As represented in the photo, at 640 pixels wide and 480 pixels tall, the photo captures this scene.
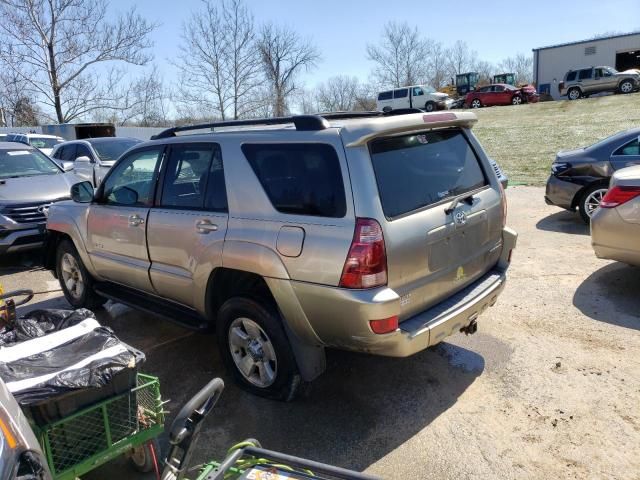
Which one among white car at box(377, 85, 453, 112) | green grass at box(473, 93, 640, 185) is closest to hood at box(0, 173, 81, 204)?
green grass at box(473, 93, 640, 185)

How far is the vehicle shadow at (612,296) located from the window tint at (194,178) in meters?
3.55

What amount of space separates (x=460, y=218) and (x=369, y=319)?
1011mm

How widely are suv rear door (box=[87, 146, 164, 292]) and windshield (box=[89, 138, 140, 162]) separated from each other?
7326 mm

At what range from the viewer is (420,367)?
408cm

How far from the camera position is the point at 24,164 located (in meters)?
8.86

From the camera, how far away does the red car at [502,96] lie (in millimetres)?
36312

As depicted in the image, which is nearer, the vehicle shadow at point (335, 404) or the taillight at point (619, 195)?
the vehicle shadow at point (335, 404)

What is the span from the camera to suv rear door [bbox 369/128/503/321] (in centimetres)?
310

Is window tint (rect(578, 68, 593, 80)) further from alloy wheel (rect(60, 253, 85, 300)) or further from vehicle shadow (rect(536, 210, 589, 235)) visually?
alloy wheel (rect(60, 253, 85, 300))

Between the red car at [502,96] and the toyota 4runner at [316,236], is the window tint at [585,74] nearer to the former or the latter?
the red car at [502,96]

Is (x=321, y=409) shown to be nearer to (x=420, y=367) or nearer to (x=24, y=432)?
(x=420, y=367)

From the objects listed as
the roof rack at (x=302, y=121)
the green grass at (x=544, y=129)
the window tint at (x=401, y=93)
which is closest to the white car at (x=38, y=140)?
the green grass at (x=544, y=129)

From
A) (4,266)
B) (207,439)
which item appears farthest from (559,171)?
(4,266)

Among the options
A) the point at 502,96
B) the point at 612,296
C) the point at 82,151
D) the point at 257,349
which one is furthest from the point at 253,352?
the point at 502,96
